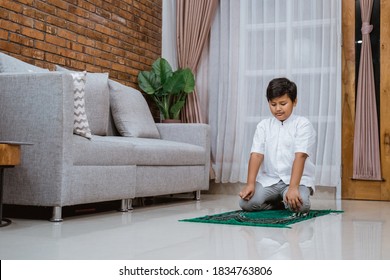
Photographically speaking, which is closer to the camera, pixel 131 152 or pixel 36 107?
pixel 36 107

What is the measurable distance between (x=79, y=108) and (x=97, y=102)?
734 millimetres

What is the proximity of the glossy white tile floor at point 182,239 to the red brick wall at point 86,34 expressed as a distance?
1.22 meters

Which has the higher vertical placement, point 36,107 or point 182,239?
point 36,107

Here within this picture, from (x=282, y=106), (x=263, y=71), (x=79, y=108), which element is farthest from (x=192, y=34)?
(x=79, y=108)

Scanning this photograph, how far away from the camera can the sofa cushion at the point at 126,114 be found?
394 cm

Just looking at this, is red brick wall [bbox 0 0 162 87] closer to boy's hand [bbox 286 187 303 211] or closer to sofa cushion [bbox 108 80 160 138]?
sofa cushion [bbox 108 80 160 138]

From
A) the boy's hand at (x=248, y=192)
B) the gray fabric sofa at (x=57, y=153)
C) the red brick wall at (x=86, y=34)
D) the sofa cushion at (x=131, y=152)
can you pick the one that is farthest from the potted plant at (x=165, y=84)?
the boy's hand at (x=248, y=192)

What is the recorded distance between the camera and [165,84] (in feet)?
15.2

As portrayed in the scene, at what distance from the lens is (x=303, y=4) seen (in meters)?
4.59

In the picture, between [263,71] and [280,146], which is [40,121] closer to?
[280,146]

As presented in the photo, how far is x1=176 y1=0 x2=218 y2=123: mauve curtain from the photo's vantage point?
4.91 meters

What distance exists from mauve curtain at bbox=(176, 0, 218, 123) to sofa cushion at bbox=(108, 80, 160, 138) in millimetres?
868

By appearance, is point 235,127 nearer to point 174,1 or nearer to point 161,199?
point 161,199
